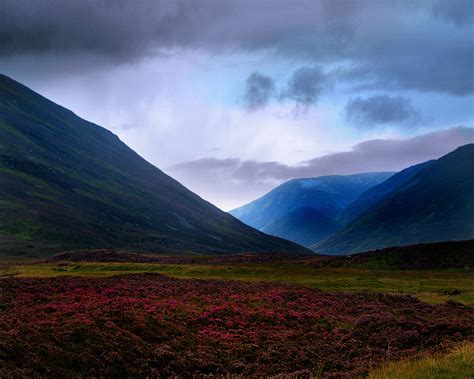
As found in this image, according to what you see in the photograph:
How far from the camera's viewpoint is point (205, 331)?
92.5 ft

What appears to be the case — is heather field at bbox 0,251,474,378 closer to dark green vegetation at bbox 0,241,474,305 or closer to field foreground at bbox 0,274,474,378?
field foreground at bbox 0,274,474,378

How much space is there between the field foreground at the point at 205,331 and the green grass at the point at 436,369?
2.43 meters

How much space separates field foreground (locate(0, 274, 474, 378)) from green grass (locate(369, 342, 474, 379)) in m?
2.43

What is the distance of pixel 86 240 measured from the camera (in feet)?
547

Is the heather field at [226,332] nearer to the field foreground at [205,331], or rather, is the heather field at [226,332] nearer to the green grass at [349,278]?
the field foreground at [205,331]

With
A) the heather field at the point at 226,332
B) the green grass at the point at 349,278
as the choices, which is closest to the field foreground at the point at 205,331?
the heather field at the point at 226,332

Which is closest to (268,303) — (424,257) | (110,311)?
(110,311)

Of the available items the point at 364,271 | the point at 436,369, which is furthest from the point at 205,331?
the point at 364,271

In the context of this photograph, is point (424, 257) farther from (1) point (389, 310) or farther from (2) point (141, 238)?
(2) point (141, 238)

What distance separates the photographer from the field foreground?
797 inches

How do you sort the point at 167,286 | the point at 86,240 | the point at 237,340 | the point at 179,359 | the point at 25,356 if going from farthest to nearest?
1. the point at 86,240
2. the point at 167,286
3. the point at 237,340
4. the point at 179,359
5. the point at 25,356

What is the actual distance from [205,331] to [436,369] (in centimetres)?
1607

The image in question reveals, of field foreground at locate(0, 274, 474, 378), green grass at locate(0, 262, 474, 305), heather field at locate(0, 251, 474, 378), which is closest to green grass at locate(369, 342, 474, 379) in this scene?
heather field at locate(0, 251, 474, 378)

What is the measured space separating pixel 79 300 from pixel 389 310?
93.8ft
